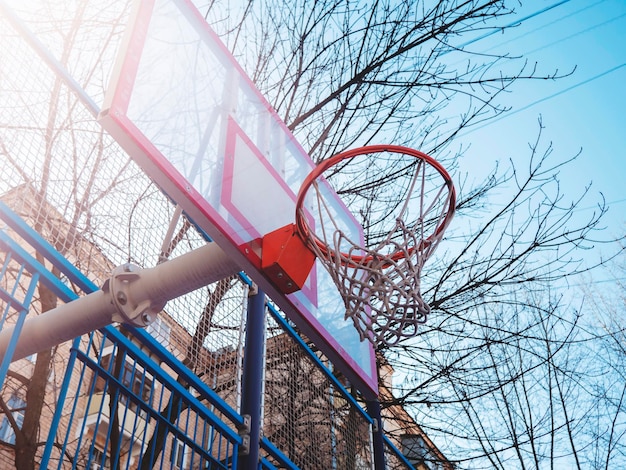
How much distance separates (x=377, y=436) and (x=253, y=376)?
164cm

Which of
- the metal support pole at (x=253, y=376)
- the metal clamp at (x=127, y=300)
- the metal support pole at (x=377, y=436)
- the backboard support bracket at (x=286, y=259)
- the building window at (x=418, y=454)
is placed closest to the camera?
the metal clamp at (x=127, y=300)

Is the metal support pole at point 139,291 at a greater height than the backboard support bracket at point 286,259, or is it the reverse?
the backboard support bracket at point 286,259

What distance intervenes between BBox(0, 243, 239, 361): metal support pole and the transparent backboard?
0.45ft

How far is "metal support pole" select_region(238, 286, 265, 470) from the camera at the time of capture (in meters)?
3.58

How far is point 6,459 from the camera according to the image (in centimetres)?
1127

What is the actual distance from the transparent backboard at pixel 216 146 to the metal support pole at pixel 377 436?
732mm

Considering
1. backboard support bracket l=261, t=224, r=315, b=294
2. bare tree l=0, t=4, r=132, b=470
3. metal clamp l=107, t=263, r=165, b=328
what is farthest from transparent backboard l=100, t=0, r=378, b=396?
bare tree l=0, t=4, r=132, b=470

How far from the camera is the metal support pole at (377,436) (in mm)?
4808

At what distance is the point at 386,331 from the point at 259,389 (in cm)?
103

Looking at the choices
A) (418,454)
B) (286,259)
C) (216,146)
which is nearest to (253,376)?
(286,259)

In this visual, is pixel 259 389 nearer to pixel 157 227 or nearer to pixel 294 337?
pixel 294 337

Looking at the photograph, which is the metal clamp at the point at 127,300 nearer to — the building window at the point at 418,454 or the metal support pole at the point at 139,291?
the metal support pole at the point at 139,291

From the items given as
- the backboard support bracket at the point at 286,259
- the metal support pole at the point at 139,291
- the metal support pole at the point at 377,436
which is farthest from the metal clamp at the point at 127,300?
the metal support pole at the point at 377,436

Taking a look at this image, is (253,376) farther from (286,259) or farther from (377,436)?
(377,436)
